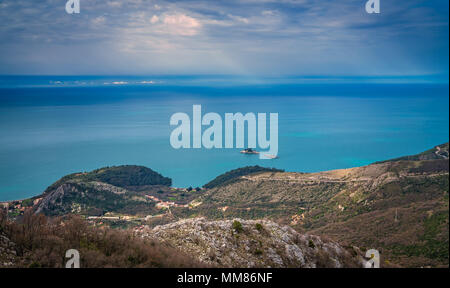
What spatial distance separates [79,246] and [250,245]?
588 centimetres

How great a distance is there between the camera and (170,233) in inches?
477

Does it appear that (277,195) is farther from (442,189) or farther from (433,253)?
(433,253)

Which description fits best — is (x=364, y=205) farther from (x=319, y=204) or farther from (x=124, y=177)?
(x=124, y=177)

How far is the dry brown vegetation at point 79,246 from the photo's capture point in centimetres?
844

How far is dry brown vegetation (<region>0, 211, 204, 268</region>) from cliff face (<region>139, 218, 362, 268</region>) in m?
1.06

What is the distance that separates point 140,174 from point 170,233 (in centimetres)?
4689

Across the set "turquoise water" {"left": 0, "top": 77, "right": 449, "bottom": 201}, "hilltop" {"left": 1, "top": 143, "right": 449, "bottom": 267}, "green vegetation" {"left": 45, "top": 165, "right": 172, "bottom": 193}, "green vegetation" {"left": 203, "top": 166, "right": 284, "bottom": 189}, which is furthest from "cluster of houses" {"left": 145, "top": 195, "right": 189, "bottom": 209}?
"turquoise water" {"left": 0, "top": 77, "right": 449, "bottom": 201}

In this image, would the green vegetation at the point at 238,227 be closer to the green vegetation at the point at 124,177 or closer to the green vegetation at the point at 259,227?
the green vegetation at the point at 259,227

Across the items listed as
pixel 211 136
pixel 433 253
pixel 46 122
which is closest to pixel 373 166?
pixel 433 253

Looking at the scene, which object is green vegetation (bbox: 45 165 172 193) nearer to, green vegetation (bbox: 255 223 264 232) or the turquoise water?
the turquoise water

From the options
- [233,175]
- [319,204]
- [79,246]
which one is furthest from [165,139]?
[79,246]

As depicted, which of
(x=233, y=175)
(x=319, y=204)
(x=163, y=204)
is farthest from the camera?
(x=233, y=175)

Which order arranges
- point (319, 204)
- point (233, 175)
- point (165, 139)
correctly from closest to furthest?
1. point (319, 204)
2. point (233, 175)
3. point (165, 139)

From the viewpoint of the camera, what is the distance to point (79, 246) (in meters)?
9.25
